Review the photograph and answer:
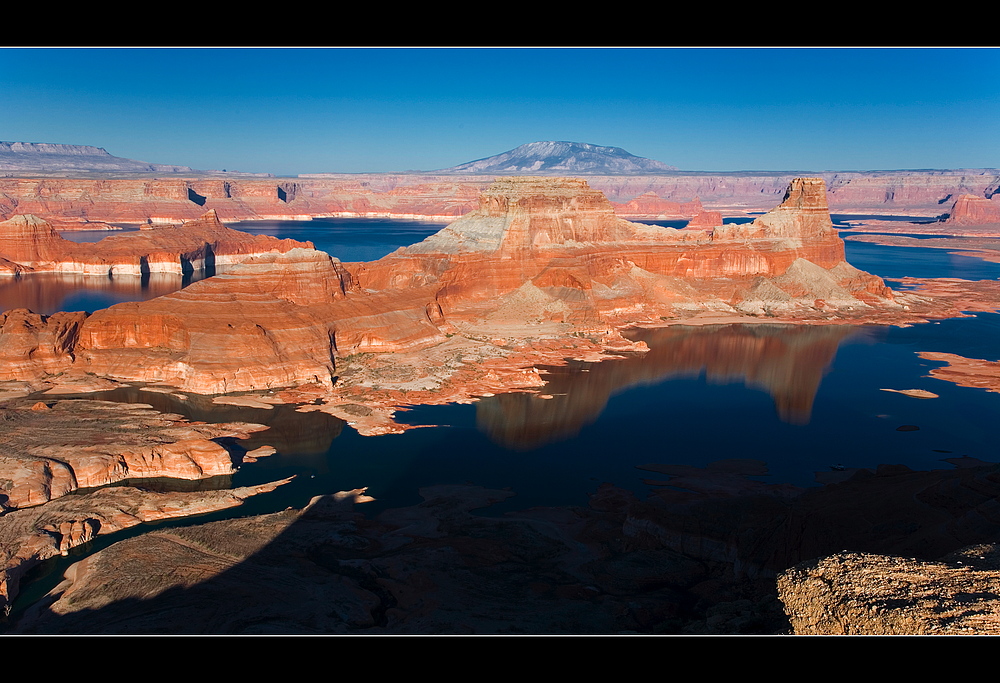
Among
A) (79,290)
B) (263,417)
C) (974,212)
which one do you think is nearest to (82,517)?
(263,417)

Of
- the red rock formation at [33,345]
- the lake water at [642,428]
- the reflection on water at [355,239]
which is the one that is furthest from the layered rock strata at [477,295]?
the reflection on water at [355,239]

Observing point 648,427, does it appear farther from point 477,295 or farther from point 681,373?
point 477,295

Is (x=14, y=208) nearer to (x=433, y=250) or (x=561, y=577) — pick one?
(x=433, y=250)

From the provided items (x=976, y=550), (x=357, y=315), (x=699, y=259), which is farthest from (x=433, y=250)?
(x=976, y=550)

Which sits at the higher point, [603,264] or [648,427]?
[603,264]

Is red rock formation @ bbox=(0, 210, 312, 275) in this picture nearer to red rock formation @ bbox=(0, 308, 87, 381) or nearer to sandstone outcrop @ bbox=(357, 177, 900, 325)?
sandstone outcrop @ bbox=(357, 177, 900, 325)

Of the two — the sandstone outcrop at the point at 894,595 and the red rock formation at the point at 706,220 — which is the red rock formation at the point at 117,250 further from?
the red rock formation at the point at 706,220
